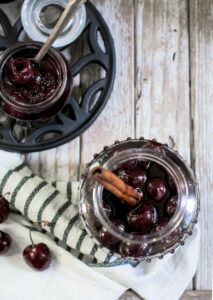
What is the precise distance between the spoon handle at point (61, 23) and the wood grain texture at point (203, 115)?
0.71 feet

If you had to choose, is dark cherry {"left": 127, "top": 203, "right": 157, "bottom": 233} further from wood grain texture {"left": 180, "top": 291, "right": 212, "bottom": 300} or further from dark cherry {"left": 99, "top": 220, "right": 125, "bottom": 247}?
wood grain texture {"left": 180, "top": 291, "right": 212, "bottom": 300}

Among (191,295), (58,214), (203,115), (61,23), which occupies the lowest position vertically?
(191,295)

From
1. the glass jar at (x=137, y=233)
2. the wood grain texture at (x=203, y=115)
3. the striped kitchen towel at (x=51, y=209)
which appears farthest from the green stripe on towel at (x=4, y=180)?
the wood grain texture at (x=203, y=115)

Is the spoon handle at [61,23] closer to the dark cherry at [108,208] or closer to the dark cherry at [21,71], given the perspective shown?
the dark cherry at [21,71]

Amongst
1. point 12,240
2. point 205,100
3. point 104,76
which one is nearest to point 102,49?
point 104,76

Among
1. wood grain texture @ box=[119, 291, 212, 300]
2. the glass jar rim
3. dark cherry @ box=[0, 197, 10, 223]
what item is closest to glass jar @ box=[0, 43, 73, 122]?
the glass jar rim

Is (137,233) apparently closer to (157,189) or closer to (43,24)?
(157,189)

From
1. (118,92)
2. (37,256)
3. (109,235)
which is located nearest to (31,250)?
(37,256)

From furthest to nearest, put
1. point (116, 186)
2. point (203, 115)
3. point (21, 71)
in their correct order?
point (203, 115)
point (21, 71)
point (116, 186)

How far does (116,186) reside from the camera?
2.12ft

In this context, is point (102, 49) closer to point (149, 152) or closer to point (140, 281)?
point (149, 152)

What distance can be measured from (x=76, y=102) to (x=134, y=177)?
6.5 inches

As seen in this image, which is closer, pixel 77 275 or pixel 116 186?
pixel 116 186

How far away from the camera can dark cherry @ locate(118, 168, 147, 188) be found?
702 mm
